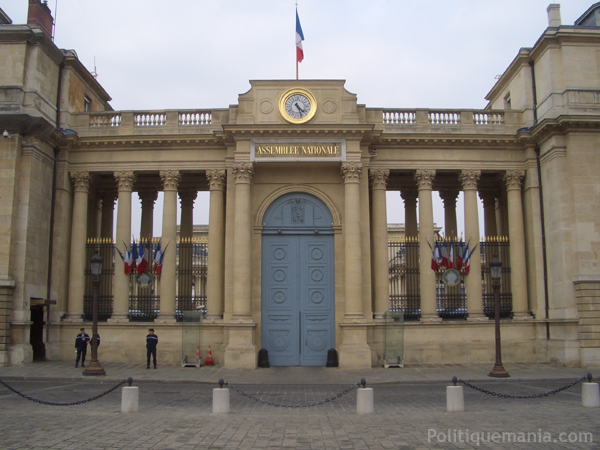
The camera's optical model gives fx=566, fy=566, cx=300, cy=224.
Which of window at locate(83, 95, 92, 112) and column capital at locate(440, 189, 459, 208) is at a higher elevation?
window at locate(83, 95, 92, 112)

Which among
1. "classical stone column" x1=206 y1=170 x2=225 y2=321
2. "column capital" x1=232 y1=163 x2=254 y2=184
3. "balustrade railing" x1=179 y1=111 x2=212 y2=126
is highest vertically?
"balustrade railing" x1=179 y1=111 x2=212 y2=126

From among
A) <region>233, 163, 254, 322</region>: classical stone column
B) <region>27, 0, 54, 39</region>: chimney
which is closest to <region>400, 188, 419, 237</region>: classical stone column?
<region>233, 163, 254, 322</region>: classical stone column

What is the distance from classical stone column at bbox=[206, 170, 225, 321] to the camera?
82.3 feet

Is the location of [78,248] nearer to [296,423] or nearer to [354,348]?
[354,348]

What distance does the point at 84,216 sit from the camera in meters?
26.5

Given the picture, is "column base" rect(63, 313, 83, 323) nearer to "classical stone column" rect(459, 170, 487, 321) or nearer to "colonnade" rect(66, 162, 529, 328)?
"colonnade" rect(66, 162, 529, 328)

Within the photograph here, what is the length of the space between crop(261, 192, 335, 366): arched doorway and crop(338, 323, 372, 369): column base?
1.38 metres

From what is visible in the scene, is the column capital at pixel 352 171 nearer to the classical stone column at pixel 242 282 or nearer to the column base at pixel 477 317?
the classical stone column at pixel 242 282

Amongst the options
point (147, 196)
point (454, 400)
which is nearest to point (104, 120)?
point (147, 196)

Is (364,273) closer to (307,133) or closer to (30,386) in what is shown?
(307,133)

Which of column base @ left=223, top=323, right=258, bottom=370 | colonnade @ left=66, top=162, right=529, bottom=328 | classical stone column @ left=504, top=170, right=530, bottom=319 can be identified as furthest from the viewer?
classical stone column @ left=504, top=170, right=530, bottom=319

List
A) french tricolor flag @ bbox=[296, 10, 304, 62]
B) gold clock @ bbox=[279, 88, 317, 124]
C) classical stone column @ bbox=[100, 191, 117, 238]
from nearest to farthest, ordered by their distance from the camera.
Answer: gold clock @ bbox=[279, 88, 317, 124] → french tricolor flag @ bbox=[296, 10, 304, 62] → classical stone column @ bbox=[100, 191, 117, 238]

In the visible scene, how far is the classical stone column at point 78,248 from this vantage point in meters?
25.4

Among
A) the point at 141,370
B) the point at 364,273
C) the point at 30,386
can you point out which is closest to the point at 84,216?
the point at 141,370
